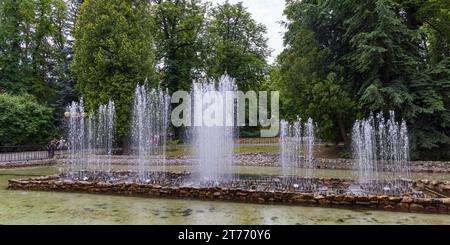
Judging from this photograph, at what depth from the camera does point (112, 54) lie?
22453mm

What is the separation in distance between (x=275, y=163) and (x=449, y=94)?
979 cm

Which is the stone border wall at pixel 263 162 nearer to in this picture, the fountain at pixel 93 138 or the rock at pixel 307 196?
the fountain at pixel 93 138

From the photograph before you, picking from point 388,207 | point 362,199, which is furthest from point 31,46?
point 388,207

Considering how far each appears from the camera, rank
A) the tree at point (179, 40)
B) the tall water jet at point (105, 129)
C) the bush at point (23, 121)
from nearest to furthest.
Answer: the tall water jet at point (105, 129)
the bush at point (23, 121)
the tree at point (179, 40)

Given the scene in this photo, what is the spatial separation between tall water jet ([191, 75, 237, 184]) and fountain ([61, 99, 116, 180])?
22.5ft

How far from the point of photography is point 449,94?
58.3ft

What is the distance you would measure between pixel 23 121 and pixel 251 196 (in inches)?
806

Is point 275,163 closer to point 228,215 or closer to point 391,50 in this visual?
point 391,50

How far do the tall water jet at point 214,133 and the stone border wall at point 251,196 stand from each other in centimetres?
230

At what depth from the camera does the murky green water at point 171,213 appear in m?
7.05

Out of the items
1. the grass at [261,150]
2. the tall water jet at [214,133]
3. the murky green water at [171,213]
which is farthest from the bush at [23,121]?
the murky green water at [171,213]

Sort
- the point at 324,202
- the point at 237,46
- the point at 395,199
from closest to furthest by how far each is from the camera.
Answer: the point at 395,199 < the point at 324,202 < the point at 237,46

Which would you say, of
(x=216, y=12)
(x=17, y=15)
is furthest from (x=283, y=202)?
(x=17, y=15)

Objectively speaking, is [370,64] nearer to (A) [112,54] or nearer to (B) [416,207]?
(B) [416,207]
